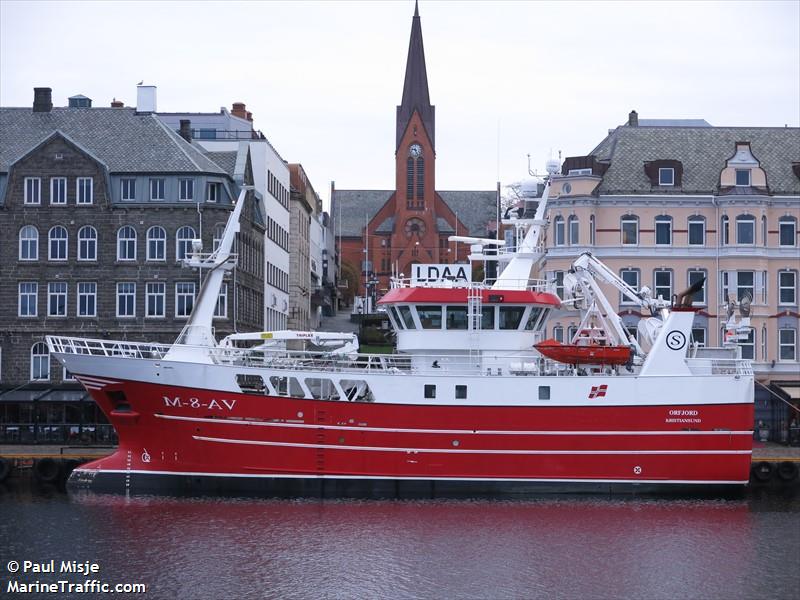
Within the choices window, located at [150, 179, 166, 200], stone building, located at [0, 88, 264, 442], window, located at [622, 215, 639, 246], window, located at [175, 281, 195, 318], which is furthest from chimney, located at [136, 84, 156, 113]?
window, located at [622, 215, 639, 246]

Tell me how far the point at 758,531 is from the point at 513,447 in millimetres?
7154

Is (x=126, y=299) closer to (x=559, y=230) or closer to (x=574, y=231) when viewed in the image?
(x=559, y=230)

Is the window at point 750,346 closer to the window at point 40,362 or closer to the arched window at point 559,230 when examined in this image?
the arched window at point 559,230

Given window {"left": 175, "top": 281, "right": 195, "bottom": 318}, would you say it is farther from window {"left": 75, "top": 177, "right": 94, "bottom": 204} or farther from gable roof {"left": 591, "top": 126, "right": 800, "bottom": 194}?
gable roof {"left": 591, "top": 126, "right": 800, "bottom": 194}

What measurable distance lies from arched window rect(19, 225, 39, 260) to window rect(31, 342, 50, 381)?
12.0 ft

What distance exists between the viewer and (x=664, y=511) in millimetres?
34469

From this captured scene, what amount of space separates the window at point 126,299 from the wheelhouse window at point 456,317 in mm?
18981

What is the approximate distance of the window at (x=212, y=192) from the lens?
52.9 metres

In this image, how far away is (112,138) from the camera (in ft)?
180

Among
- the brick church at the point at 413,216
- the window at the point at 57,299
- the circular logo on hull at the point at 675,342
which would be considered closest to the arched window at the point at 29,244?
the window at the point at 57,299

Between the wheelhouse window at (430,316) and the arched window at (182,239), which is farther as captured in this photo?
the arched window at (182,239)

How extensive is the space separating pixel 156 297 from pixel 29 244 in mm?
5540

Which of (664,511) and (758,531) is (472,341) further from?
(758,531)

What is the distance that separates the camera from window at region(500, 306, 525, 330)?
3759cm
